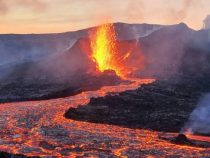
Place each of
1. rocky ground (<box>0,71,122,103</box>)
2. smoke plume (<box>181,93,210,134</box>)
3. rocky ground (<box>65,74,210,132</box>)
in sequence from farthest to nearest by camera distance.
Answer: rocky ground (<box>0,71,122,103</box>) < rocky ground (<box>65,74,210,132</box>) < smoke plume (<box>181,93,210,134</box>)

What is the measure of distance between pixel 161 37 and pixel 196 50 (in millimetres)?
17192

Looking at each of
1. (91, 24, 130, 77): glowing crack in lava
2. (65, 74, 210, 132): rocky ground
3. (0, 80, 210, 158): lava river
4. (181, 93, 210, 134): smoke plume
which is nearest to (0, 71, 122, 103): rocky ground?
(65, 74, 210, 132): rocky ground

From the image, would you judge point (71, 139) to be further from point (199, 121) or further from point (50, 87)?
point (50, 87)

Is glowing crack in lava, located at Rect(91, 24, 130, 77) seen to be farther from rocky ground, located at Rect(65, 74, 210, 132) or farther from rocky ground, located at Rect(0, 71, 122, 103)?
rocky ground, located at Rect(65, 74, 210, 132)

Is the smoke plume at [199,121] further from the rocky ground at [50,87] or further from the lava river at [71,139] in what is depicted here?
the rocky ground at [50,87]

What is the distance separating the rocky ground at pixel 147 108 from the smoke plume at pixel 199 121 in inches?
37.8

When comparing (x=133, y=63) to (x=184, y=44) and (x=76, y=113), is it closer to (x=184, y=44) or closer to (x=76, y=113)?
(x=184, y=44)

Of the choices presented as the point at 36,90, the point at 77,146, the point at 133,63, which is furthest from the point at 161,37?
the point at 77,146

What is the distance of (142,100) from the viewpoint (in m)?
90.2

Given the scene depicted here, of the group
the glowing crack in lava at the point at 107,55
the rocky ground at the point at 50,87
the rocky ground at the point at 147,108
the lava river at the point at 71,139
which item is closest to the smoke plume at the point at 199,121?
the rocky ground at the point at 147,108

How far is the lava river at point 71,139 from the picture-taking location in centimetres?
5047

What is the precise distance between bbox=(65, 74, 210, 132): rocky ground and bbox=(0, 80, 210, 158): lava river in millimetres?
3707

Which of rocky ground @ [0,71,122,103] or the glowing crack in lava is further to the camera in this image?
the glowing crack in lava

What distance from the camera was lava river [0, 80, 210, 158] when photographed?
50466 mm
